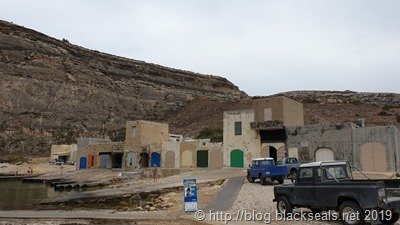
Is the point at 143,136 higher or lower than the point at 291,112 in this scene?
lower

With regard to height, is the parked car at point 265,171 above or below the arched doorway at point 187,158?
below

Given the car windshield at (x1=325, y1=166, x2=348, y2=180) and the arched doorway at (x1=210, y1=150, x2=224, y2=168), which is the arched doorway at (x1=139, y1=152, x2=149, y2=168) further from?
the car windshield at (x1=325, y1=166, x2=348, y2=180)

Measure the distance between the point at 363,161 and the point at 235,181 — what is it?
38.5ft

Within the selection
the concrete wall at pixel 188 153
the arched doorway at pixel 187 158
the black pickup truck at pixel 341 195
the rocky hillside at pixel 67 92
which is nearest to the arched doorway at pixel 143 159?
the concrete wall at pixel 188 153

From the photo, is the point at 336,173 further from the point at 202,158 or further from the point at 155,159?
the point at 155,159

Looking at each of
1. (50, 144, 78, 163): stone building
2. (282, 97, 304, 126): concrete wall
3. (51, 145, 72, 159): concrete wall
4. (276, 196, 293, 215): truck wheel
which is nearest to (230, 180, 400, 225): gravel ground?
(276, 196, 293, 215): truck wheel

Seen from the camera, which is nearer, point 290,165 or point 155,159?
point 290,165

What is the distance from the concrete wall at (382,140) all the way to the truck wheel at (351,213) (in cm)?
2150

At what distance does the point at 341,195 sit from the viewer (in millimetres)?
11570

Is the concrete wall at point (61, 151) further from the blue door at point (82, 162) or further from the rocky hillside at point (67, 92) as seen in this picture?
the blue door at point (82, 162)

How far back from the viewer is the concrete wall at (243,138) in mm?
38562

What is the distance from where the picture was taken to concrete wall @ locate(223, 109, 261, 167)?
3856 centimetres

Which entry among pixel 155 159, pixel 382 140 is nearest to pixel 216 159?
pixel 155 159

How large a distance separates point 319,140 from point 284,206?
2189cm
